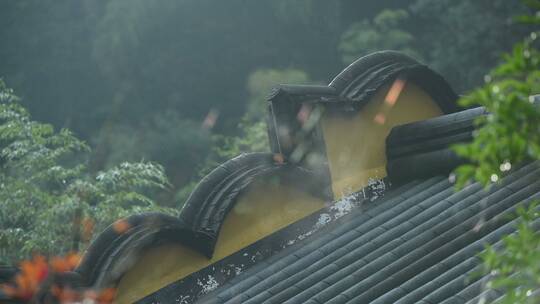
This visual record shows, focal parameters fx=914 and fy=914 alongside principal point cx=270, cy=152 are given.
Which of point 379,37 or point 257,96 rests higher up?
point 379,37

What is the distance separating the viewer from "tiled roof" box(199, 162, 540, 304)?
4.63 meters

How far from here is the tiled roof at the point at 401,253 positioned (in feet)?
15.2

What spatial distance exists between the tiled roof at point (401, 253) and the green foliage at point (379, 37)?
76.3ft

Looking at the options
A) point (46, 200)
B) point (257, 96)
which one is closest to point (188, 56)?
point (257, 96)

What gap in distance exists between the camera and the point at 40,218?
13617 mm

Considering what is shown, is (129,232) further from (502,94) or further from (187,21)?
(187,21)

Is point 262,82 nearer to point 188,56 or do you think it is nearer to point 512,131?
point 188,56

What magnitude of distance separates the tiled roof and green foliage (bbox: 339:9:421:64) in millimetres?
23260

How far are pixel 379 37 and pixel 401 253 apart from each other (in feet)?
83.3

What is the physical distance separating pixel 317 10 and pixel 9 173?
21483mm

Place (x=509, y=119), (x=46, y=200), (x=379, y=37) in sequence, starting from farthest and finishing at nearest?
1. (x=379, y=37)
2. (x=46, y=200)
3. (x=509, y=119)

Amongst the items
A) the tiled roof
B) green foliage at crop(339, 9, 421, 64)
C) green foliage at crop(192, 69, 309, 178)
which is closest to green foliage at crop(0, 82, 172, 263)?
green foliage at crop(192, 69, 309, 178)

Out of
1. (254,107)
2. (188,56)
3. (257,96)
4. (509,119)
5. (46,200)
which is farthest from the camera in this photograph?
(188,56)

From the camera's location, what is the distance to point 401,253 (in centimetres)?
510
